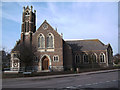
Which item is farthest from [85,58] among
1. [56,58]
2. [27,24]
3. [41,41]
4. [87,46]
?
[27,24]

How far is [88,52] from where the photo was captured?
39.3 meters

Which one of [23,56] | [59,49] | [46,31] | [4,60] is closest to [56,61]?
[59,49]

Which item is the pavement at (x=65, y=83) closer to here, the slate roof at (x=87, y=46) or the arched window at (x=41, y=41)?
the arched window at (x=41, y=41)

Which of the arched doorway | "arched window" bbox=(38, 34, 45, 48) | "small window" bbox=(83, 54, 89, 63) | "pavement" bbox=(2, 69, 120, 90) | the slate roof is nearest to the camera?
"pavement" bbox=(2, 69, 120, 90)

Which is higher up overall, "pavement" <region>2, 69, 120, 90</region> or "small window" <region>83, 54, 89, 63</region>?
"small window" <region>83, 54, 89, 63</region>

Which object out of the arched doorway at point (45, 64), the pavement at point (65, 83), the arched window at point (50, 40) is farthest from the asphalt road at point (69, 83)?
the arched window at point (50, 40)

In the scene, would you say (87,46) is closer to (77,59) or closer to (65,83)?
(77,59)

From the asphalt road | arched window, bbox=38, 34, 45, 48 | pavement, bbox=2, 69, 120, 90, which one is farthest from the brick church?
the asphalt road

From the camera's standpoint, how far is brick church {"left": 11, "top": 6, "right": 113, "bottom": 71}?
109ft

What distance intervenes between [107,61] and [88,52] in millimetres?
6716

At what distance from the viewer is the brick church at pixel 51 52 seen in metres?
33.1

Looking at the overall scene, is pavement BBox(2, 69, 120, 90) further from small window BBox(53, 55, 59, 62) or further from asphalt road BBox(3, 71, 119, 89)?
small window BBox(53, 55, 59, 62)

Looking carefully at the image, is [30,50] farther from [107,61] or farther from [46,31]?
[107,61]

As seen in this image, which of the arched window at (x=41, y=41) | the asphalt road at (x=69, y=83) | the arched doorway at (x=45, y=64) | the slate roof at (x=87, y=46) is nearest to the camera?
the asphalt road at (x=69, y=83)
